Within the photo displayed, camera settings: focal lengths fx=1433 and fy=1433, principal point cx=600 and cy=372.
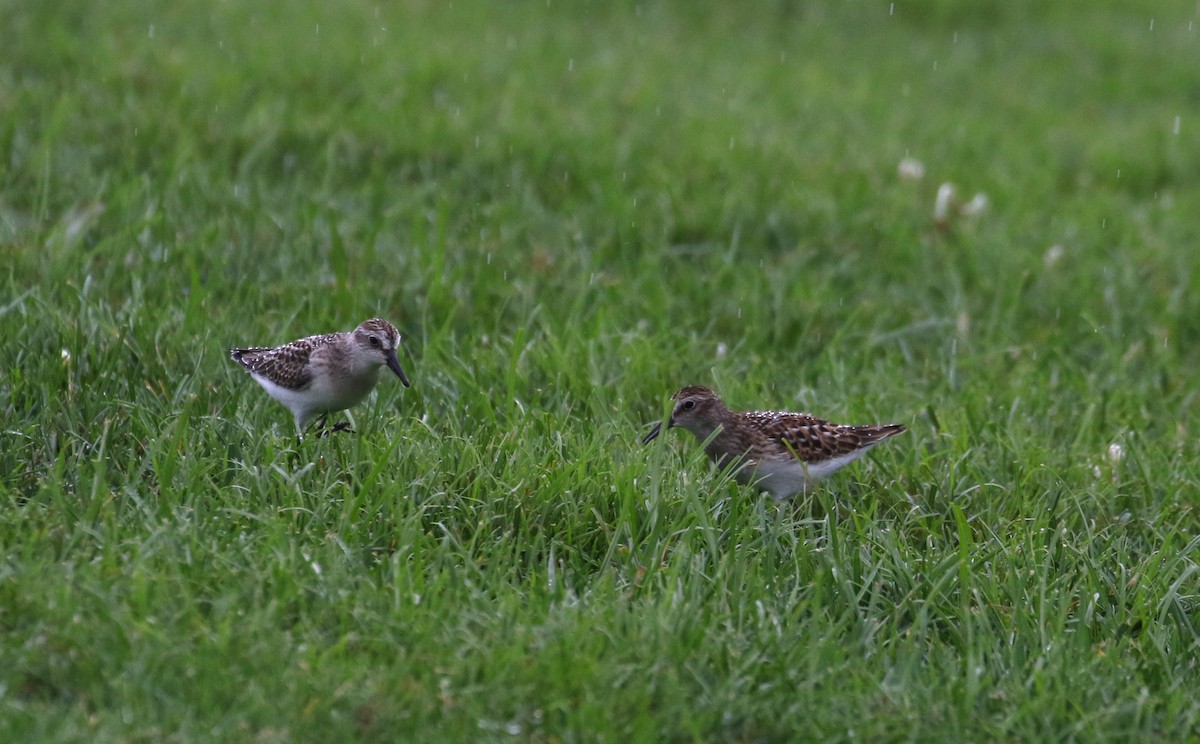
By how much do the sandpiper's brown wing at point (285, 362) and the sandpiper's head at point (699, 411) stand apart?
139 centimetres

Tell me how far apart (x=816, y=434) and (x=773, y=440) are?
0.18m

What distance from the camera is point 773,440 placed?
5820mm

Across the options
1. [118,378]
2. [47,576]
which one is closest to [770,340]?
[118,378]

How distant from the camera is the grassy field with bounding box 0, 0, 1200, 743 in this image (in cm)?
419

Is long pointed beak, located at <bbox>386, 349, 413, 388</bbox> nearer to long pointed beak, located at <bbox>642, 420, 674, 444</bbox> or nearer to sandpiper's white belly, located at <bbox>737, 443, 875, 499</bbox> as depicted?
long pointed beak, located at <bbox>642, 420, 674, 444</bbox>

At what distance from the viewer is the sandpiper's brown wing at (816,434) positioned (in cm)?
578

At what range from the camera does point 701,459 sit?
19.0 feet

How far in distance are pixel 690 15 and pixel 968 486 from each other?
9.39m

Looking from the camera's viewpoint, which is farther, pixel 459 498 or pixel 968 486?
pixel 968 486

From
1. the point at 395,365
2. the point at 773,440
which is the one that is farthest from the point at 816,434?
the point at 395,365

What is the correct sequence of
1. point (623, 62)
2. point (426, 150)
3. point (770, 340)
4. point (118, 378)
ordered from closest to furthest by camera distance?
1. point (118, 378)
2. point (770, 340)
3. point (426, 150)
4. point (623, 62)

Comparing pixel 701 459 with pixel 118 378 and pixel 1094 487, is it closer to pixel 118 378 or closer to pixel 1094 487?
pixel 1094 487

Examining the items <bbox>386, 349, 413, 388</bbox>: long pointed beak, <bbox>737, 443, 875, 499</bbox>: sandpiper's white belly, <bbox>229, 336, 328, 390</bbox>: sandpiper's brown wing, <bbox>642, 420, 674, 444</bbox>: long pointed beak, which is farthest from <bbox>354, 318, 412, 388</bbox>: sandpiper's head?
<bbox>737, 443, 875, 499</bbox>: sandpiper's white belly

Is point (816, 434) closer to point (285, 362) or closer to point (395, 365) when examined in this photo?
point (395, 365)
